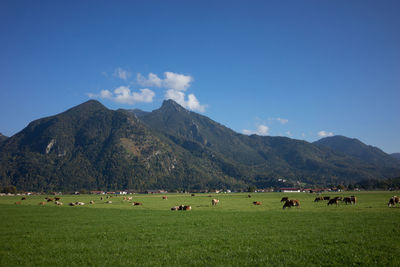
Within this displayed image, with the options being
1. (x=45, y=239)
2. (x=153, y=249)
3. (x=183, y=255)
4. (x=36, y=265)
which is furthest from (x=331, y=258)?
(x=45, y=239)

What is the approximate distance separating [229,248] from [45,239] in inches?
471

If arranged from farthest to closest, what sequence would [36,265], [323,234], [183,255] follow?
[323,234]
[183,255]
[36,265]

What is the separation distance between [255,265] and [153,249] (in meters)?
5.54

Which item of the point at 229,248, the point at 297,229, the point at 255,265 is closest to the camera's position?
the point at 255,265

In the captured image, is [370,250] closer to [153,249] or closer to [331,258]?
[331,258]

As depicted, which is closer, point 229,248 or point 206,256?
point 206,256

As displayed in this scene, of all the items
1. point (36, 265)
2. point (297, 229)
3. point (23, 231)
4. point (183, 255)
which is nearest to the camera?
point (36, 265)

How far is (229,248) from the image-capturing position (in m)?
13.1

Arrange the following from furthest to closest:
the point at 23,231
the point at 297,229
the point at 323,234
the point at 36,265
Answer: the point at 23,231
the point at 297,229
the point at 323,234
the point at 36,265

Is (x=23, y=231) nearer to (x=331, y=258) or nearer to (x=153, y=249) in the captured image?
(x=153, y=249)

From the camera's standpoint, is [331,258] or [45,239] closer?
[331,258]

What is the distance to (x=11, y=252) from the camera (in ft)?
43.7

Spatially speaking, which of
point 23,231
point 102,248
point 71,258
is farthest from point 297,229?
point 23,231

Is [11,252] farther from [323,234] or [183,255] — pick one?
[323,234]
